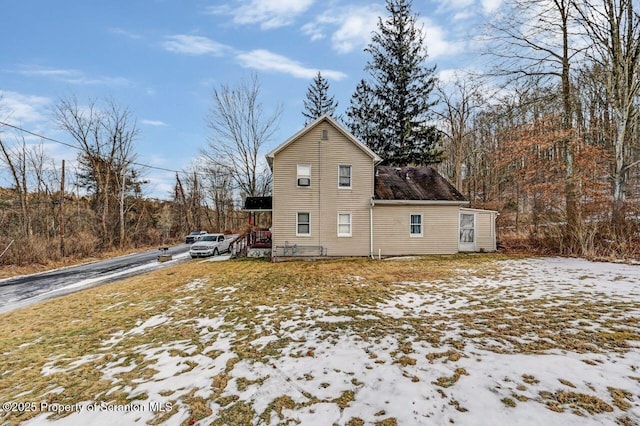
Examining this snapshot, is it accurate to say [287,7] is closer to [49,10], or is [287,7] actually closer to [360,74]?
[49,10]

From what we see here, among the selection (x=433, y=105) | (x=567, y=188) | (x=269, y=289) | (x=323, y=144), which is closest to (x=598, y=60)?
(x=567, y=188)

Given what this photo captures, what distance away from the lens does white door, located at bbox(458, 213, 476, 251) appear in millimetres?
15656

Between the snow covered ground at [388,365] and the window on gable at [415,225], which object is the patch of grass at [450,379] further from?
the window on gable at [415,225]

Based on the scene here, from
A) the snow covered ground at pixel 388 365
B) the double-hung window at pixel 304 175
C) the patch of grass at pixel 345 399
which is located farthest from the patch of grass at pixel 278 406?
the double-hung window at pixel 304 175

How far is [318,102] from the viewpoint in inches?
1248

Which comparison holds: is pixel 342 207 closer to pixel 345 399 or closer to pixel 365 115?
pixel 345 399

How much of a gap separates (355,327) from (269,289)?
4012 millimetres

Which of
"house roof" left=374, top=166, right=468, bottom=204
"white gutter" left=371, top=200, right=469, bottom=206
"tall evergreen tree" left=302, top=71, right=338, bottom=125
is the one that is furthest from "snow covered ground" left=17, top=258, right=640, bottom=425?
"tall evergreen tree" left=302, top=71, right=338, bottom=125

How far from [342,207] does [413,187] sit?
454 centimetres

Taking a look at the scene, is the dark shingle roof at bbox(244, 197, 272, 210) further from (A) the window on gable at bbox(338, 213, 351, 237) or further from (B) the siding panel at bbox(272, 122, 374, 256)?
(A) the window on gable at bbox(338, 213, 351, 237)

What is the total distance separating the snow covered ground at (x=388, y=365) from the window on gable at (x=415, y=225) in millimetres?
8415

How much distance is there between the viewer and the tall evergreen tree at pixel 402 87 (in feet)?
78.2

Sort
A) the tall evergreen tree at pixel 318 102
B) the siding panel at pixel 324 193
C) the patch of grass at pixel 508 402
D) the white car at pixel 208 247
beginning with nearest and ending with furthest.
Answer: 1. the patch of grass at pixel 508 402
2. the siding panel at pixel 324 193
3. the white car at pixel 208 247
4. the tall evergreen tree at pixel 318 102

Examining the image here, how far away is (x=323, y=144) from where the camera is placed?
48.2ft
